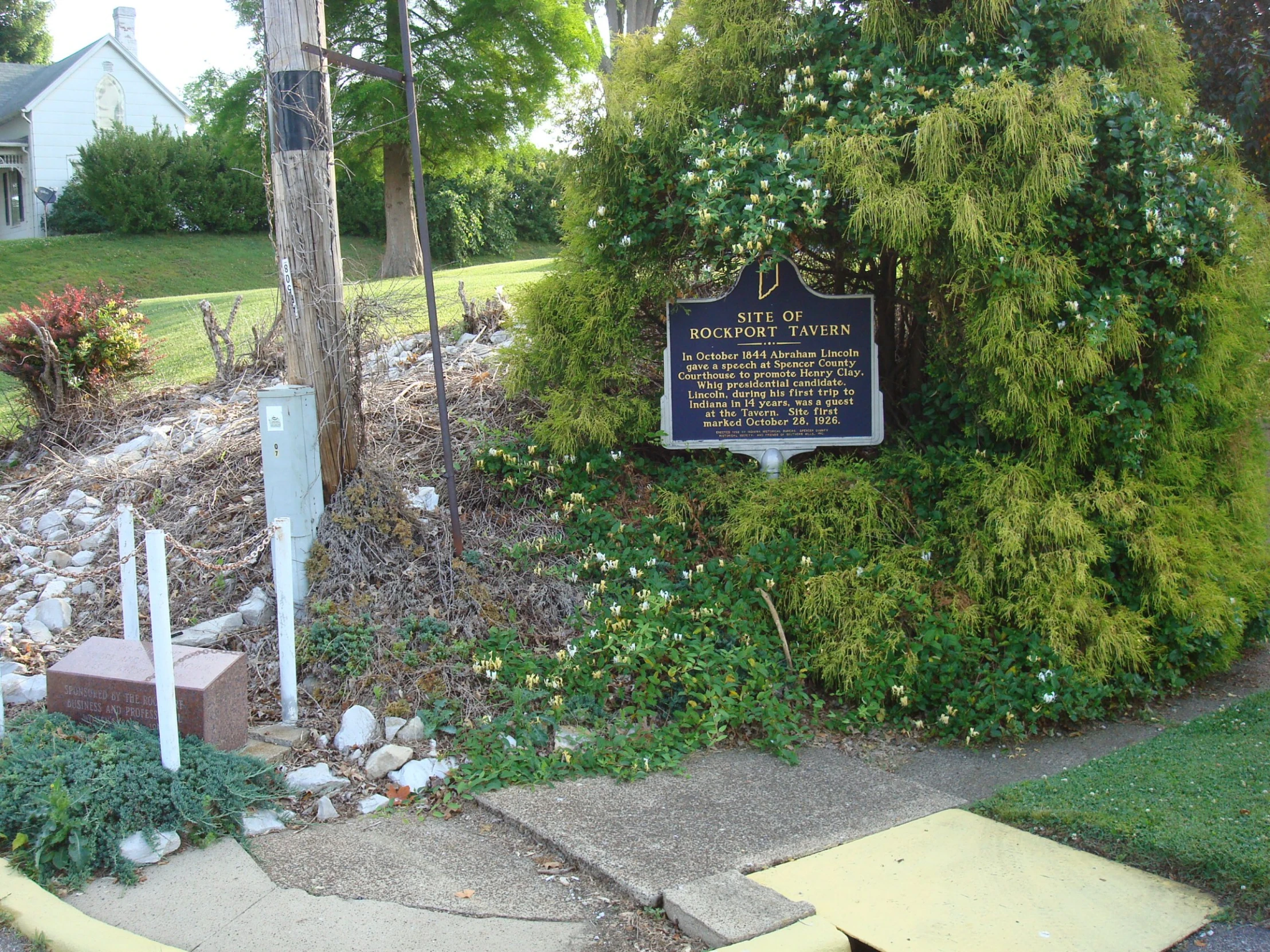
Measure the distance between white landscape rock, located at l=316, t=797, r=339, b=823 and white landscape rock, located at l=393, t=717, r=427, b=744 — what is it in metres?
0.60

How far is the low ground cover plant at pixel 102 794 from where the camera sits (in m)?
3.81

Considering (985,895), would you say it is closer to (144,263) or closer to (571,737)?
(571,737)

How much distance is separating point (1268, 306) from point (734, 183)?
129 inches

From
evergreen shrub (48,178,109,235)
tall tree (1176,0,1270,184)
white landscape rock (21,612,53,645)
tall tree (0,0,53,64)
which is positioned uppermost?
tall tree (0,0,53,64)

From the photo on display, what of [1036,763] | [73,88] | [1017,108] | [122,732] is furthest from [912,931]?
[73,88]

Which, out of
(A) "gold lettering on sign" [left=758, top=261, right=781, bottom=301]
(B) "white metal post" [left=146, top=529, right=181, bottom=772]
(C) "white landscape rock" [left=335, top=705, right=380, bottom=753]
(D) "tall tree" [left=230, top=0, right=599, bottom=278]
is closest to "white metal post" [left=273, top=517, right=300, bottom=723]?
(C) "white landscape rock" [left=335, top=705, right=380, bottom=753]

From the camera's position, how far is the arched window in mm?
34531

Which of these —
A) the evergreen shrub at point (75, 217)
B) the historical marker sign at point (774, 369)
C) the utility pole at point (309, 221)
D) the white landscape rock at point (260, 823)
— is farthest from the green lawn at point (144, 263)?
the white landscape rock at point (260, 823)

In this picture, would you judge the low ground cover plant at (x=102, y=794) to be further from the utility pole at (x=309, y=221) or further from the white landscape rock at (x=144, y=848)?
the utility pole at (x=309, y=221)

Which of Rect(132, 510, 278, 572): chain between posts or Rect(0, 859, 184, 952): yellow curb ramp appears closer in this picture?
Rect(0, 859, 184, 952): yellow curb ramp

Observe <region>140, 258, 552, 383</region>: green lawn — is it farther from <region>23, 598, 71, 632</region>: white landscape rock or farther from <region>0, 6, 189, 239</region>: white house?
<region>0, 6, 189, 239</region>: white house

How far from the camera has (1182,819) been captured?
404 centimetres

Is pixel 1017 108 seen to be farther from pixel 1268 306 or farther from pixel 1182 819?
pixel 1182 819

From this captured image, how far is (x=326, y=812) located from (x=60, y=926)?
45.1 inches
